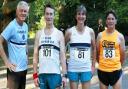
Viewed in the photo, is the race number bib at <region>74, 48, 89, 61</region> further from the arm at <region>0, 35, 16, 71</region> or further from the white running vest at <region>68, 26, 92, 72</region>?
the arm at <region>0, 35, 16, 71</region>

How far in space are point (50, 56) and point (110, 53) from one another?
4.13 ft

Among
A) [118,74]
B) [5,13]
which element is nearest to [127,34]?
[5,13]

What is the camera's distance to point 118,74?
7453mm

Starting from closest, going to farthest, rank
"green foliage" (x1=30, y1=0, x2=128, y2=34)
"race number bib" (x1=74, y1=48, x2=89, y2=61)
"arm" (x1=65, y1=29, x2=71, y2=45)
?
"race number bib" (x1=74, y1=48, x2=89, y2=61)
"arm" (x1=65, y1=29, x2=71, y2=45)
"green foliage" (x1=30, y1=0, x2=128, y2=34)

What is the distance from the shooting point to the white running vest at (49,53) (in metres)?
6.62

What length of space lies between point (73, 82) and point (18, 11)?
5.16ft

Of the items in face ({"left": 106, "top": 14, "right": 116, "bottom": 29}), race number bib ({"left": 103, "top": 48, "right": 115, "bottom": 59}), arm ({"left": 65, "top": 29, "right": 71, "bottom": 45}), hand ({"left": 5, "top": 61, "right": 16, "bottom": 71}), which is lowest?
hand ({"left": 5, "top": 61, "right": 16, "bottom": 71})

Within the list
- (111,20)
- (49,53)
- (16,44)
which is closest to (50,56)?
(49,53)

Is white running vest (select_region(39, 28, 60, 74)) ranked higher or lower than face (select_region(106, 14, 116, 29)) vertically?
lower

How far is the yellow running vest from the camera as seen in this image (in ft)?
24.2

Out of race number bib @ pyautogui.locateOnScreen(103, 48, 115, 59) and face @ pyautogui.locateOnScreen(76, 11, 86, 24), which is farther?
race number bib @ pyautogui.locateOnScreen(103, 48, 115, 59)

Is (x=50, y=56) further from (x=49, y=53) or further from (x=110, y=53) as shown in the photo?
(x=110, y=53)

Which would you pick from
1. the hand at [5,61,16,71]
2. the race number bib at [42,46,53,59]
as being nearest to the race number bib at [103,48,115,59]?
the race number bib at [42,46,53,59]

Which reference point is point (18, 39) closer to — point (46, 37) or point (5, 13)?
point (46, 37)
